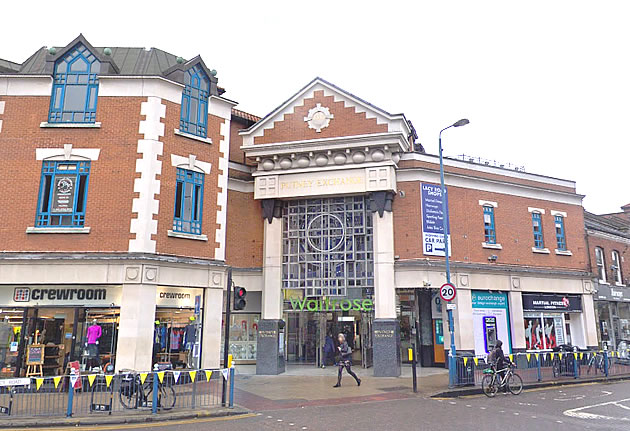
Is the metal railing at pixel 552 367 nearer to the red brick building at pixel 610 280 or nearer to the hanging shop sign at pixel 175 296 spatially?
the red brick building at pixel 610 280

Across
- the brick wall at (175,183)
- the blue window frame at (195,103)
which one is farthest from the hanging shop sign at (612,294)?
the blue window frame at (195,103)

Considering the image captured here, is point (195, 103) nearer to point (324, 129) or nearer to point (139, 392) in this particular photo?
point (324, 129)

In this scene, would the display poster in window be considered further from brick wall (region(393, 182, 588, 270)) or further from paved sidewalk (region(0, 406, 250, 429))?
brick wall (region(393, 182, 588, 270))

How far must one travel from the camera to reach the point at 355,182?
20547 mm

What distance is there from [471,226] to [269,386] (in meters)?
11.4

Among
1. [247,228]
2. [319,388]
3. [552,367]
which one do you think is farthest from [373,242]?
[552,367]

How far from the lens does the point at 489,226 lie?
22609 millimetres

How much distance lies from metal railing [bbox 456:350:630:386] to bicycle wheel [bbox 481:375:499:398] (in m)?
0.78

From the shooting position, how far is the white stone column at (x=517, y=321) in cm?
2194

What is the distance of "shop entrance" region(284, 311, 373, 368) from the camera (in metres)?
21.6

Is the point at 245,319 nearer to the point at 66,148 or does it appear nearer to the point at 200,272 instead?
the point at 200,272

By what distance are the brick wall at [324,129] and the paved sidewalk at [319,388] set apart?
389 inches

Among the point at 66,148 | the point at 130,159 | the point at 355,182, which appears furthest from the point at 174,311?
the point at 355,182

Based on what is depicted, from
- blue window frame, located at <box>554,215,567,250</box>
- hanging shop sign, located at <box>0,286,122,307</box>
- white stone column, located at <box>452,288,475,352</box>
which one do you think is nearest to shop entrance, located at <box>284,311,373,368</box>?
white stone column, located at <box>452,288,475,352</box>
